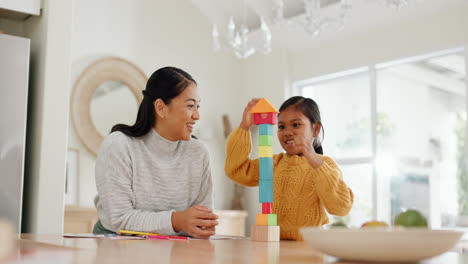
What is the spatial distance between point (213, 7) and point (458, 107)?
2.66m

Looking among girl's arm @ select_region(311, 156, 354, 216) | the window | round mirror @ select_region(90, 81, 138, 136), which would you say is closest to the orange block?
girl's arm @ select_region(311, 156, 354, 216)

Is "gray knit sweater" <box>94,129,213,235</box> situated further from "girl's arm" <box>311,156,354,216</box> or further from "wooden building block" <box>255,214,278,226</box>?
"girl's arm" <box>311,156,354,216</box>

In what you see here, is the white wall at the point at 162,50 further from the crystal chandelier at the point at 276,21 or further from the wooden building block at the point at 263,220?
the wooden building block at the point at 263,220

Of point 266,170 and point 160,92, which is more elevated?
point 160,92

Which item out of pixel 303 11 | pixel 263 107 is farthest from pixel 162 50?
pixel 263 107

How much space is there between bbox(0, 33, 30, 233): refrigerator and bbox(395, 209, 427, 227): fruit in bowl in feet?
6.22

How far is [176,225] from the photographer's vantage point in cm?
155

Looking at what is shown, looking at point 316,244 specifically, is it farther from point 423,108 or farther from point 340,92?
point 340,92

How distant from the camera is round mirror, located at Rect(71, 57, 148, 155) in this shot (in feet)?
14.6

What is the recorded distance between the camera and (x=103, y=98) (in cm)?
462

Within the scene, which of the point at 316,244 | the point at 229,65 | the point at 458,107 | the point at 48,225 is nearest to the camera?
the point at 316,244

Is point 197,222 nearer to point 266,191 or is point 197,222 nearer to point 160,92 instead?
point 266,191

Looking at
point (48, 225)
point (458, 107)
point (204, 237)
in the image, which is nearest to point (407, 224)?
point (204, 237)

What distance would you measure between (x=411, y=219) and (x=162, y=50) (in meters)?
4.65
